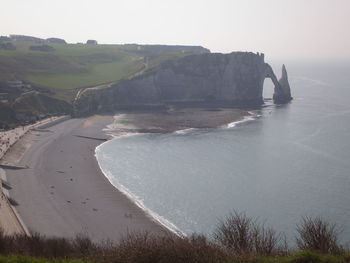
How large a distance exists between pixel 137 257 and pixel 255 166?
45992 millimetres

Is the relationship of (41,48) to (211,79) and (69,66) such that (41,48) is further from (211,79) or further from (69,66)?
(211,79)

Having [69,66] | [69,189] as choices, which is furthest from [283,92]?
[69,189]

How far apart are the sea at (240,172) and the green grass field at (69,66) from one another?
1572 inches

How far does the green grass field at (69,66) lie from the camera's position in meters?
110

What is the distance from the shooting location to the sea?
44.2m

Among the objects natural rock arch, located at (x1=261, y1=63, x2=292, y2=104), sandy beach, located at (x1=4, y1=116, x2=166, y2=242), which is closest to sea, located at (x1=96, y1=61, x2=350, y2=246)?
sandy beach, located at (x1=4, y1=116, x2=166, y2=242)

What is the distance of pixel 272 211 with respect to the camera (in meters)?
44.6

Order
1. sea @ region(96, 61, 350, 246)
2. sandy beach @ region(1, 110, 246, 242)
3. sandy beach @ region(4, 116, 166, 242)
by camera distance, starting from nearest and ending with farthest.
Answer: sandy beach @ region(4, 116, 166, 242) < sandy beach @ region(1, 110, 246, 242) < sea @ region(96, 61, 350, 246)

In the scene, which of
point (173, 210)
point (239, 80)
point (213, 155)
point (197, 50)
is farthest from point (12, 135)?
point (197, 50)

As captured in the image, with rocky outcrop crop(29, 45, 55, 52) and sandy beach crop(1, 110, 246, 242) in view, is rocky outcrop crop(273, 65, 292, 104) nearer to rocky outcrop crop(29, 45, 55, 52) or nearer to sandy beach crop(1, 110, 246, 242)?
sandy beach crop(1, 110, 246, 242)

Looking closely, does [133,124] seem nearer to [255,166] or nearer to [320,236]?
[255,166]

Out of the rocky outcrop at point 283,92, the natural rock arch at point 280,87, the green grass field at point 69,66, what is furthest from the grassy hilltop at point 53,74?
the rocky outcrop at point 283,92

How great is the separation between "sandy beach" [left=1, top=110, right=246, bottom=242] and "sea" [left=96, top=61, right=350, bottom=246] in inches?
93.7

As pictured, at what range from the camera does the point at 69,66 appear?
127375mm
